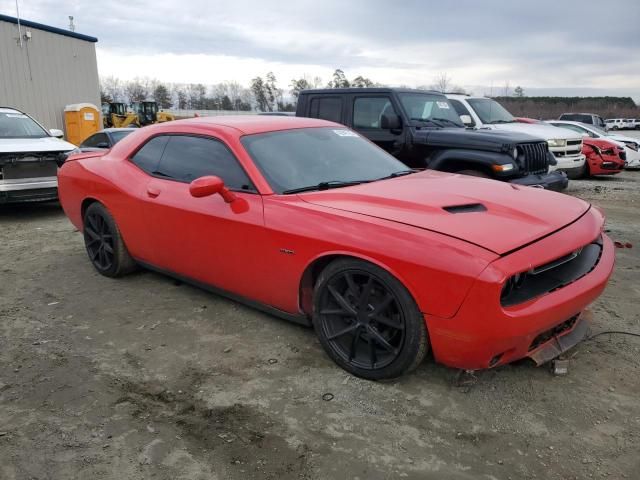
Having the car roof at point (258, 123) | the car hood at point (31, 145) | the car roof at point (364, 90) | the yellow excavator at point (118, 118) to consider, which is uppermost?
the car roof at point (364, 90)

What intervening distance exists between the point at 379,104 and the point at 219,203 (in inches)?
171

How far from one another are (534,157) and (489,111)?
4.23m

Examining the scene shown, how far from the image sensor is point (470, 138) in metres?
6.81

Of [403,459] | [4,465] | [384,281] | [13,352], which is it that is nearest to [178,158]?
[13,352]

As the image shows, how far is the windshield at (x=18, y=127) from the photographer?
8.58 meters

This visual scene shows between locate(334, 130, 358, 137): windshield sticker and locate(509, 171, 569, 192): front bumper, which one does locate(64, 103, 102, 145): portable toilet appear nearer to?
locate(509, 171, 569, 192): front bumper

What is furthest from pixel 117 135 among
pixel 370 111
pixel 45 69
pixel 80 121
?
pixel 45 69

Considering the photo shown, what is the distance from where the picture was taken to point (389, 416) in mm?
2701

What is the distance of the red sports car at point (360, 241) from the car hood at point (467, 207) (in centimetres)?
1

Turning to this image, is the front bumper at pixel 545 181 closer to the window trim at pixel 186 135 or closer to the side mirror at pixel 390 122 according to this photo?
the side mirror at pixel 390 122

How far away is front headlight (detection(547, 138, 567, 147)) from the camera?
34.6 ft

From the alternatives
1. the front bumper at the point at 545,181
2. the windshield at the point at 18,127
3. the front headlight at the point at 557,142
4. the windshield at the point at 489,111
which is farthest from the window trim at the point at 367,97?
the windshield at the point at 18,127

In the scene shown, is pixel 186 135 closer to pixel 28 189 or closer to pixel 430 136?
pixel 430 136

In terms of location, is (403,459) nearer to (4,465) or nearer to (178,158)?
(4,465)
